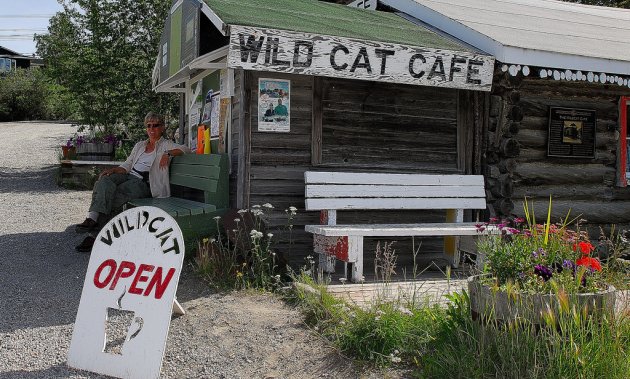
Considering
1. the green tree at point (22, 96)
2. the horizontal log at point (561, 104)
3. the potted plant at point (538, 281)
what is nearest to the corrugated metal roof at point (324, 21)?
the horizontal log at point (561, 104)

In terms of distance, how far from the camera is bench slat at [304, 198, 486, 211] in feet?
21.9

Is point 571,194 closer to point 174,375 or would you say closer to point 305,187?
point 305,187

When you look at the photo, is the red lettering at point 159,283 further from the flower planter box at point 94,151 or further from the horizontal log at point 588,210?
the flower planter box at point 94,151

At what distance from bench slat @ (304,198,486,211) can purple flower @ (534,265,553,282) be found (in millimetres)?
3161

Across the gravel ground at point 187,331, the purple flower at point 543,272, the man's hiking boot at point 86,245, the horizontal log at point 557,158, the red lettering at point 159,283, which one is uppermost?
the horizontal log at point 557,158

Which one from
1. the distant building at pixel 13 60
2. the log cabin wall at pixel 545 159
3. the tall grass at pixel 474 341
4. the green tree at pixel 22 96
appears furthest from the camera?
the distant building at pixel 13 60

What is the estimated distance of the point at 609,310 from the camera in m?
3.65

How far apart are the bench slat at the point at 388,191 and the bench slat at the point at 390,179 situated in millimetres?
45

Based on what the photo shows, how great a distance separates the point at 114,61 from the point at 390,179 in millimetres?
10907

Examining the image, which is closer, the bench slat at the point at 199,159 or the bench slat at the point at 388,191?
the bench slat at the point at 388,191

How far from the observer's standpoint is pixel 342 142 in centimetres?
732

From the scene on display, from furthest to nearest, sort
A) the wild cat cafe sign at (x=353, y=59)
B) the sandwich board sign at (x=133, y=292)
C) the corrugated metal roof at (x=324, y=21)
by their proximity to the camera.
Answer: the corrugated metal roof at (x=324, y=21), the wild cat cafe sign at (x=353, y=59), the sandwich board sign at (x=133, y=292)

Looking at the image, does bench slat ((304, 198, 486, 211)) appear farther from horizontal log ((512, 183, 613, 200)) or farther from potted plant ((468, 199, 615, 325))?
potted plant ((468, 199, 615, 325))

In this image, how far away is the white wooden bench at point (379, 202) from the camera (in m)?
6.23
